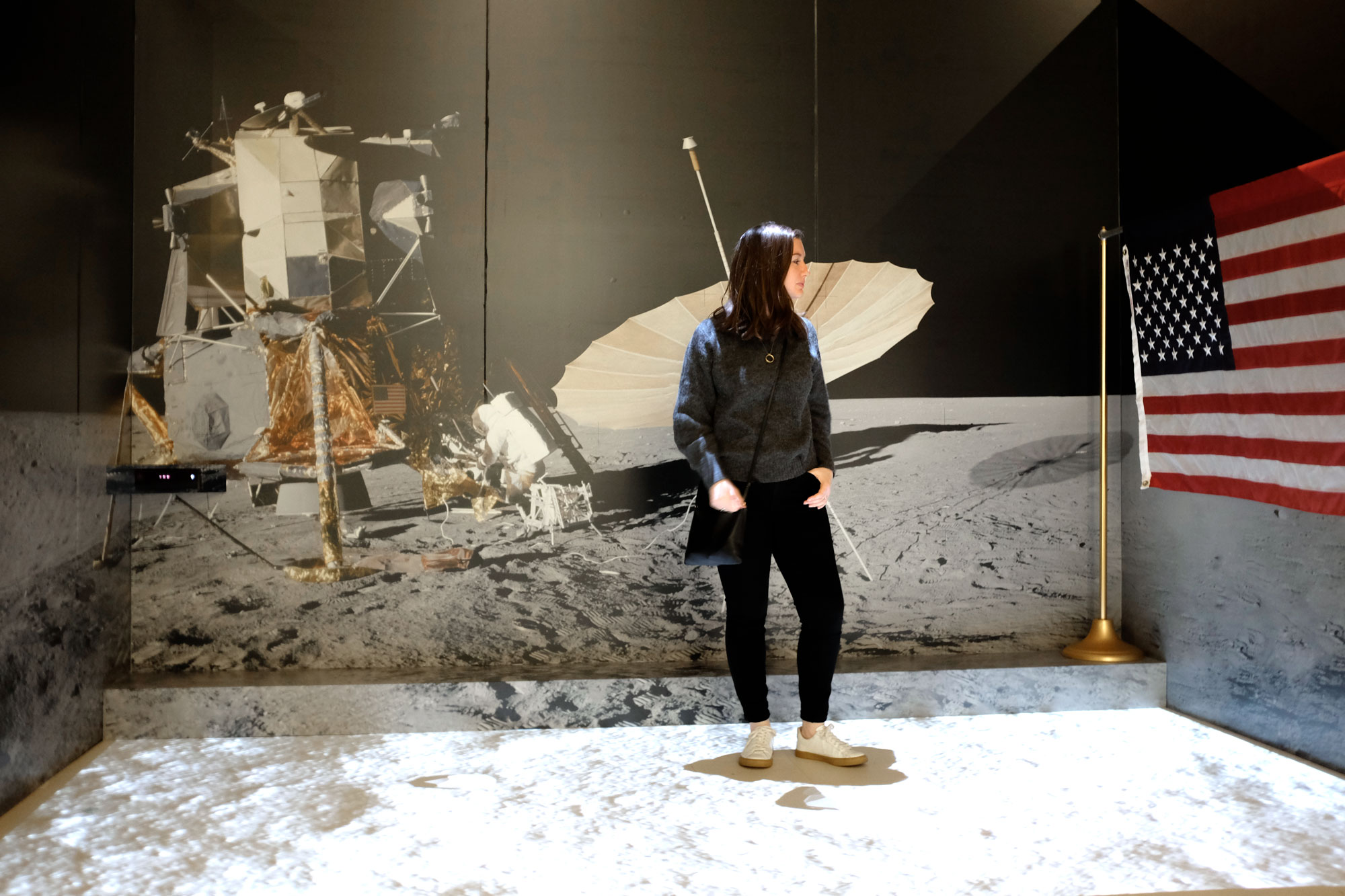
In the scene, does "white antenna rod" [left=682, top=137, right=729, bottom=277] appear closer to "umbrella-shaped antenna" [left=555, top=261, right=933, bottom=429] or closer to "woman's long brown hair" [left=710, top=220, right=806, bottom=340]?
"umbrella-shaped antenna" [left=555, top=261, right=933, bottom=429]

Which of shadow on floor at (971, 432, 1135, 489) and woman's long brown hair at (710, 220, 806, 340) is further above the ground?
woman's long brown hair at (710, 220, 806, 340)

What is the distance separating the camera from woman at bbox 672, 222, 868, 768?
2385 mm

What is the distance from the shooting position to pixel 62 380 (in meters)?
2.48

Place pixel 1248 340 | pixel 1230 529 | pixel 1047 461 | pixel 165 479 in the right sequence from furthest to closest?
1. pixel 1047 461
2. pixel 165 479
3. pixel 1230 529
4. pixel 1248 340

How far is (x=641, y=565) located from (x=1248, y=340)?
1950 millimetres

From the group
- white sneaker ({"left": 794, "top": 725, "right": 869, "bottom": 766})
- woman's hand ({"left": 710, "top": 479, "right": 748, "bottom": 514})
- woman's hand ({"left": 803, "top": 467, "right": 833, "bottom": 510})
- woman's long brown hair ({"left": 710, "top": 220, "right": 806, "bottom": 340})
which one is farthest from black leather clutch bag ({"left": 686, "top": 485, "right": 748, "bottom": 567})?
white sneaker ({"left": 794, "top": 725, "right": 869, "bottom": 766})

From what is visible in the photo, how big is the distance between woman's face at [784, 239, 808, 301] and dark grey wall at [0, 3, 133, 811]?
77.1 inches

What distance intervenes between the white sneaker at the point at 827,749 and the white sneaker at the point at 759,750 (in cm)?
10

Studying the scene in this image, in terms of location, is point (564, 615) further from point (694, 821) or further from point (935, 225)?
point (935, 225)

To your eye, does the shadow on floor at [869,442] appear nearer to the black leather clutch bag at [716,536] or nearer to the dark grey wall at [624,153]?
the dark grey wall at [624,153]

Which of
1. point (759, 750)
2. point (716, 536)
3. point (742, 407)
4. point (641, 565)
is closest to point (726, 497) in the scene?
point (716, 536)

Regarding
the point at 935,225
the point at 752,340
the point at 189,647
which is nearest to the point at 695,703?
the point at 752,340

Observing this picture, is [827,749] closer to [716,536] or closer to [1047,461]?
[716,536]

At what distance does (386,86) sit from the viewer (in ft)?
9.69
